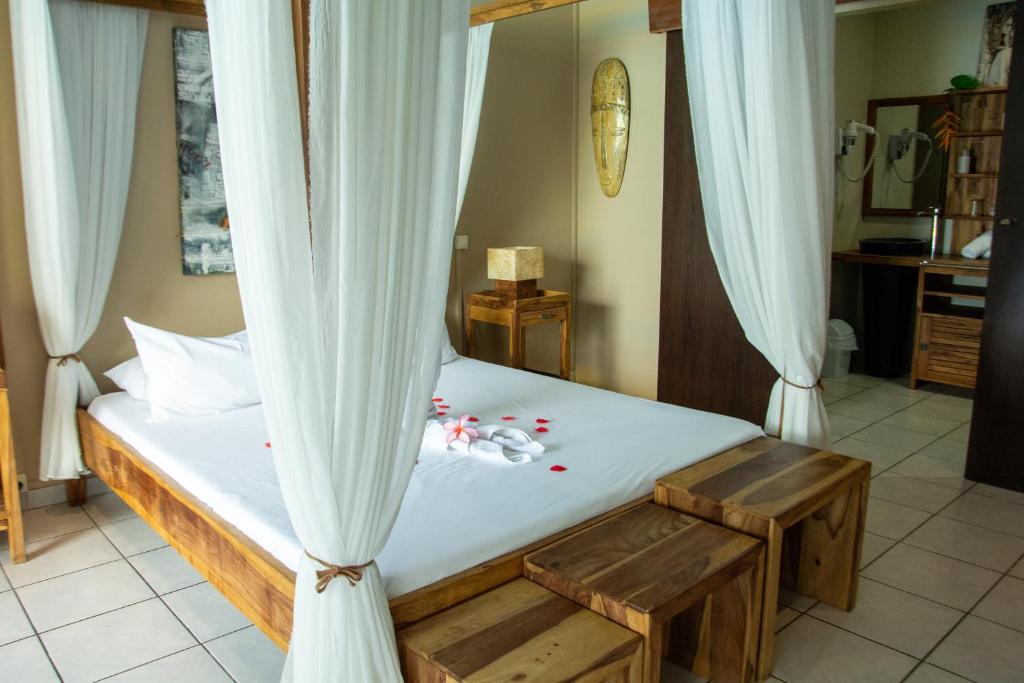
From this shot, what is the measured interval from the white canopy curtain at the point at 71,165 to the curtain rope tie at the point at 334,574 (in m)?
2.30

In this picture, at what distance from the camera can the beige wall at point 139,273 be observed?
3.48 meters

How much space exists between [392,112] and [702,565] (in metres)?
1.39

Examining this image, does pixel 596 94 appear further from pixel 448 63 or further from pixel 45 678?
pixel 45 678

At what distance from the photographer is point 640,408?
3518 millimetres

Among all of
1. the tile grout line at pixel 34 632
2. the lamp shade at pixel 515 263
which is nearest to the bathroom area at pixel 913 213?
the lamp shade at pixel 515 263

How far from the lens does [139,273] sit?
378cm

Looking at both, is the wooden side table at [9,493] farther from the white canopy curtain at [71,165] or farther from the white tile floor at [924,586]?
the white tile floor at [924,586]

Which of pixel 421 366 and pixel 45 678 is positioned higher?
pixel 421 366

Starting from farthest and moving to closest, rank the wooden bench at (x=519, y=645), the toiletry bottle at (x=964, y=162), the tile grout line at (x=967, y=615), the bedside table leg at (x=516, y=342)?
1. the toiletry bottle at (x=964, y=162)
2. the bedside table leg at (x=516, y=342)
3. the tile grout line at (x=967, y=615)
4. the wooden bench at (x=519, y=645)

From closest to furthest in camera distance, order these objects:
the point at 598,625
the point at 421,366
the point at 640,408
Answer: the point at 421,366
the point at 598,625
the point at 640,408

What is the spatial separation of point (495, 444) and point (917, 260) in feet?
12.6

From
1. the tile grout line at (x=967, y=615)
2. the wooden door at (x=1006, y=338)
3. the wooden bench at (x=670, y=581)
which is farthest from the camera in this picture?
the wooden door at (x=1006, y=338)

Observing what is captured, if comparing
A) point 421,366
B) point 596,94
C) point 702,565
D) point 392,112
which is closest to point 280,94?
point 392,112

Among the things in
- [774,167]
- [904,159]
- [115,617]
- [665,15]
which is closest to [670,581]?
[774,167]
